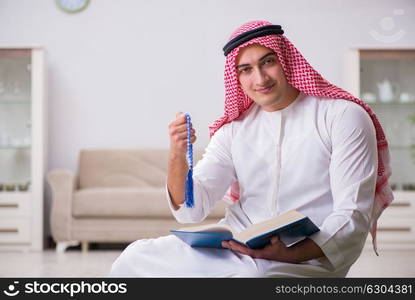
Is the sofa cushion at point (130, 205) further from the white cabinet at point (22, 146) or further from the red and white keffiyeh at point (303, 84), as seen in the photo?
the red and white keffiyeh at point (303, 84)

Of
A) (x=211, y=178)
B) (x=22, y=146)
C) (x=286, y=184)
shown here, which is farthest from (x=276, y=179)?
(x=22, y=146)

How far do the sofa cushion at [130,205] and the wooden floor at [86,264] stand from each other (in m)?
0.36

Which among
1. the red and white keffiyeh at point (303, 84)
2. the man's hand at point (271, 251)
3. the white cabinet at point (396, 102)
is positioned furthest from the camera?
the white cabinet at point (396, 102)

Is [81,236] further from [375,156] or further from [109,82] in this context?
[375,156]

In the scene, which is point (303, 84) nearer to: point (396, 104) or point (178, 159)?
point (178, 159)

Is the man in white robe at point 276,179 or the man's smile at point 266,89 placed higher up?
the man's smile at point 266,89

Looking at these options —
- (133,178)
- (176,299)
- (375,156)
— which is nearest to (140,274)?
(176,299)

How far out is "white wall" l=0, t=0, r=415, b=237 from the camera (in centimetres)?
596

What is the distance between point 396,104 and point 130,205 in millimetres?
2656

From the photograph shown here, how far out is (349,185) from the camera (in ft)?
5.87

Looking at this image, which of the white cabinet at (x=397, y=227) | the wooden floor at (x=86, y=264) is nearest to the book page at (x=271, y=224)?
the wooden floor at (x=86, y=264)

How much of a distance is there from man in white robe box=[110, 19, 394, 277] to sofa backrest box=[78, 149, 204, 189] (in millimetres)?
3689

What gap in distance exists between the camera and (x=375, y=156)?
186 centimetres

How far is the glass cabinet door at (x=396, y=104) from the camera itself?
5.70m
